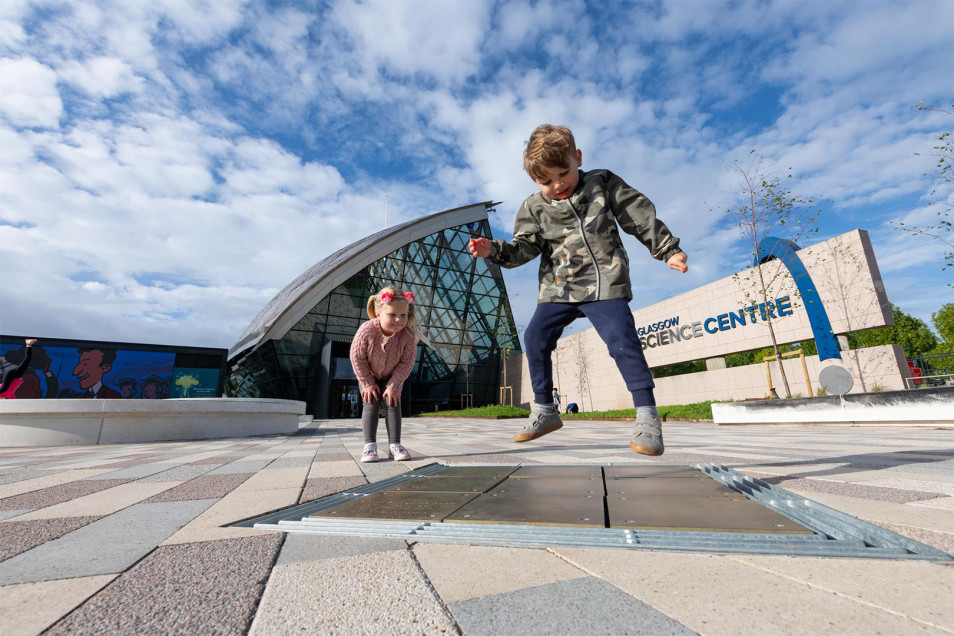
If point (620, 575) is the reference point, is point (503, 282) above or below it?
above

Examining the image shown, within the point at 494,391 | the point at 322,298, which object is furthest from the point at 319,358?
the point at 494,391

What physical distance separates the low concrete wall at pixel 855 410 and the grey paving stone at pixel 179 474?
1055 centimetres

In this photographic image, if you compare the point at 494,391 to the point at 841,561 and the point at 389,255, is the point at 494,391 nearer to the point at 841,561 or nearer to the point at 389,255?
the point at 389,255

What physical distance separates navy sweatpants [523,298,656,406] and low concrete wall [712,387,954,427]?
832 centimetres

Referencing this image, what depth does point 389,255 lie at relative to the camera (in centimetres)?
2831

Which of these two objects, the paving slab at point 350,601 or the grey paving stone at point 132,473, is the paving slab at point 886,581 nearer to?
the paving slab at point 350,601

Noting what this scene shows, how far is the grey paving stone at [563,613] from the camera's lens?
0.67 metres

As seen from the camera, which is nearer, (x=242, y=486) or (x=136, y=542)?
(x=136, y=542)

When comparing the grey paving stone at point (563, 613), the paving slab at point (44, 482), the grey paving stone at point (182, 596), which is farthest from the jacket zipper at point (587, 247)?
the paving slab at point (44, 482)

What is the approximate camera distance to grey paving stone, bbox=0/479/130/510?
1901 millimetres

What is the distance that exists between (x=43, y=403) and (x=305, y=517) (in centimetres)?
936

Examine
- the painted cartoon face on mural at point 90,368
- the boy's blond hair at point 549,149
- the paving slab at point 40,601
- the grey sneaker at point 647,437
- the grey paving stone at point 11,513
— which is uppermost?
the painted cartoon face on mural at point 90,368

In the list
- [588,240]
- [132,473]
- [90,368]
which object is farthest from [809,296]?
[90,368]

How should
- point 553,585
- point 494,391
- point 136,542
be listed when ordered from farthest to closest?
point 494,391
point 136,542
point 553,585
